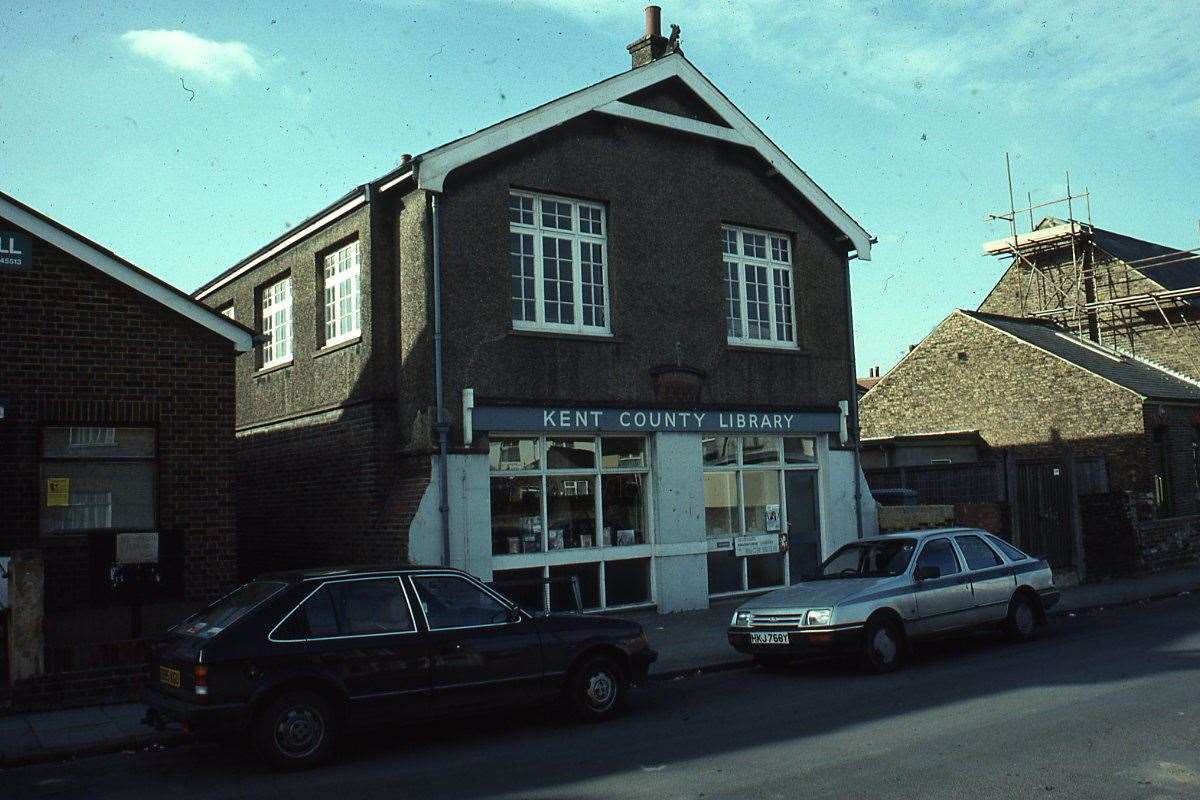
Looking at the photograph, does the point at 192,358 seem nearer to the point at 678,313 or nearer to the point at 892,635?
the point at 678,313

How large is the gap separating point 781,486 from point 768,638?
6674 millimetres

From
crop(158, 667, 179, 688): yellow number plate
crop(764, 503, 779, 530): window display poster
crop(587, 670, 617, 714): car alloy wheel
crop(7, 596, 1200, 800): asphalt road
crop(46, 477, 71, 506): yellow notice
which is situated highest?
crop(46, 477, 71, 506): yellow notice

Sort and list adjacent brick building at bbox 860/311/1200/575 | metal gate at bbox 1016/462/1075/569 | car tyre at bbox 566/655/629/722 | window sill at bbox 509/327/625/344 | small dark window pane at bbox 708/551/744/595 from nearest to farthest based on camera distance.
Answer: car tyre at bbox 566/655/629/722 → window sill at bbox 509/327/625/344 → small dark window pane at bbox 708/551/744/595 → metal gate at bbox 1016/462/1075/569 → adjacent brick building at bbox 860/311/1200/575

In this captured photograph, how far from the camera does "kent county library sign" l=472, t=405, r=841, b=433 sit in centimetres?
1462

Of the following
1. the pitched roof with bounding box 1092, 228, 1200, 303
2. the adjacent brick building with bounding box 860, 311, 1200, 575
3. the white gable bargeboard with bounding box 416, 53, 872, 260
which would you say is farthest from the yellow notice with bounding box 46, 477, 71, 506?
the pitched roof with bounding box 1092, 228, 1200, 303

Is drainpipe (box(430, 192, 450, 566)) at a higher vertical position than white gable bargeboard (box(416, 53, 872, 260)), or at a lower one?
lower

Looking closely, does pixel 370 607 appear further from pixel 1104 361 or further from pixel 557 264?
pixel 1104 361

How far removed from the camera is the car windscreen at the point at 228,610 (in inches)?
320

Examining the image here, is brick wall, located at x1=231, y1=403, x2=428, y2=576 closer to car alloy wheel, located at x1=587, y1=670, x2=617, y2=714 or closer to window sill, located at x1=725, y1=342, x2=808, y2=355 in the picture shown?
car alloy wheel, located at x1=587, y1=670, x2=617, y2=714

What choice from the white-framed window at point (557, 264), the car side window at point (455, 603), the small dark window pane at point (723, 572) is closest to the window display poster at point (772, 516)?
the small dark window pane at point (723, 572)

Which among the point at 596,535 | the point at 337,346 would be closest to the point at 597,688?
the point at 596,535

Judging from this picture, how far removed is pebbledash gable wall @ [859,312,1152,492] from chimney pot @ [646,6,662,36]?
588 inches

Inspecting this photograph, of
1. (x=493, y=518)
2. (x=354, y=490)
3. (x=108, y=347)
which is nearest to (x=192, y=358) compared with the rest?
(x=108, y=347)

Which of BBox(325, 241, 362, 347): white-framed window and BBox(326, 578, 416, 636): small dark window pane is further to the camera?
BBox(325, 241, 362, 347): white-framed window
